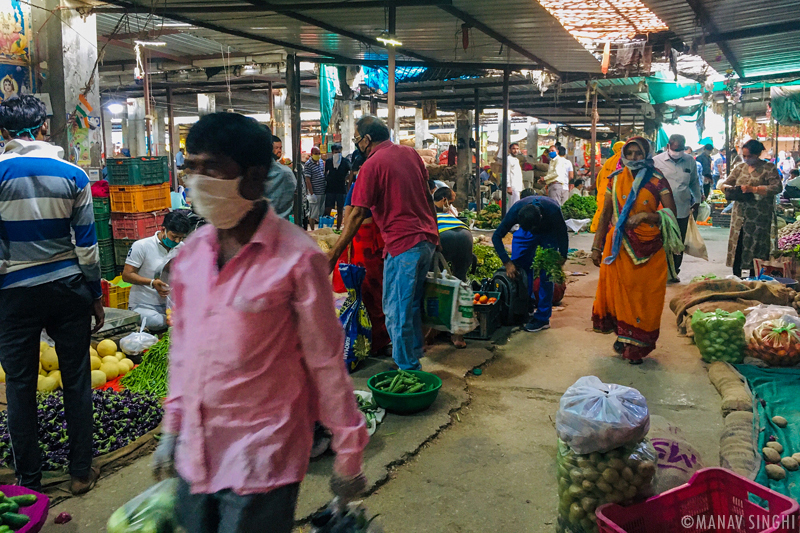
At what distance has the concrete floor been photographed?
3229mm

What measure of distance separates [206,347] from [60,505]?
7.70 feet

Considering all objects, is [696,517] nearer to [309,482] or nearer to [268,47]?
[309,482]

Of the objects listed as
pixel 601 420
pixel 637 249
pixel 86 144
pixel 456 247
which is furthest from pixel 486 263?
pixel 601 420

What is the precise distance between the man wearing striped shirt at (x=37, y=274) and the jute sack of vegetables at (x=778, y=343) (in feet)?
16.9

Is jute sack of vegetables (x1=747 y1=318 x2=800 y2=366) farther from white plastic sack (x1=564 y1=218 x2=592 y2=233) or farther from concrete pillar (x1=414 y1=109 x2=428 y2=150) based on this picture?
concrete pillar (x1=414 y1=109 x2=428 y2=150)

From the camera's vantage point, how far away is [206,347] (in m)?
1.69

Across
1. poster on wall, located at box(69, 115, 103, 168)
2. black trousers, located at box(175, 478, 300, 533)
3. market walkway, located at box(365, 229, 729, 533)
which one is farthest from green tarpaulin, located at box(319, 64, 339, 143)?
black trousers, located at box(175, 478, 300, 533)

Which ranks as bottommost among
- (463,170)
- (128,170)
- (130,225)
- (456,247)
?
(456,247)

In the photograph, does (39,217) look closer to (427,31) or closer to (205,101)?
(427,31)

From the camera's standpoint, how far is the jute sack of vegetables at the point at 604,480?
2.63 metres

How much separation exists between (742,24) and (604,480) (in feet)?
29.1

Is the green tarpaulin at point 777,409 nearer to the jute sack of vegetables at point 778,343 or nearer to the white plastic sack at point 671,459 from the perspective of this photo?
the jute sack of vegetables at point 778,343

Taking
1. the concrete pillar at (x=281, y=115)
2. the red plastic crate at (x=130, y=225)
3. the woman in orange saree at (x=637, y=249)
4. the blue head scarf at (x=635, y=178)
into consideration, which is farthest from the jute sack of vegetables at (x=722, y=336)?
the concrete pillar at (x=281, y=115)

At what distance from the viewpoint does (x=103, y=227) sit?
8.24m
